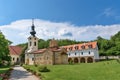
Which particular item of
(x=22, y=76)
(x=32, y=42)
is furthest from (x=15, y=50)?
(x=22, y=76)

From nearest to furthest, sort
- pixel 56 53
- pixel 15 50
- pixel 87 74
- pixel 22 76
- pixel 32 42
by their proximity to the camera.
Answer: pixel 87 74
pixel 22 76
pixel 56 53
pixel 32 42
pixel 15 50

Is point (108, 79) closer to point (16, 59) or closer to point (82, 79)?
point (82, 79)

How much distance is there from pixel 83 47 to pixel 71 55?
7814mm

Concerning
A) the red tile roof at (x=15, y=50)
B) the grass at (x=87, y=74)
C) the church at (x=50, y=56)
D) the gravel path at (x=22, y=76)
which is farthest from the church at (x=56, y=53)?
the grass at (x=87, y=74)

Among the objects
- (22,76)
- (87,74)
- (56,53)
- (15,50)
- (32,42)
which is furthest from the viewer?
(15,50)

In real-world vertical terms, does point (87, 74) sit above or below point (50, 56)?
below

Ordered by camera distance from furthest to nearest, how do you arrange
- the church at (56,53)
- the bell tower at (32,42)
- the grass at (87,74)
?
the bell tower at (32,42), the church at (56,53), the grass at (87,74)

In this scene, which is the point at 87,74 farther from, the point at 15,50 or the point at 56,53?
the point at 15,50

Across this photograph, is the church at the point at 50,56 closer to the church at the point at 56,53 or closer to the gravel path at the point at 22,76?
the church at the point at 56,53

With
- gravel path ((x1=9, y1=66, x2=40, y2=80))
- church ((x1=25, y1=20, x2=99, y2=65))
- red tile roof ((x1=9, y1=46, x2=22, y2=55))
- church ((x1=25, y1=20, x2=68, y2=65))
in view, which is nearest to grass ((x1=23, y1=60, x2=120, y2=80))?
gravel path ((x1=9, y1=66, x2=40, y2=80))

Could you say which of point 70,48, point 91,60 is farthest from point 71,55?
point 91,60

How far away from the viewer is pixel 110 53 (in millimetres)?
85188

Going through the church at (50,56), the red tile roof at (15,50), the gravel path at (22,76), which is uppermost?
the red tile roof at (15,50)

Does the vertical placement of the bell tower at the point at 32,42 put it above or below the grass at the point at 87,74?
above
